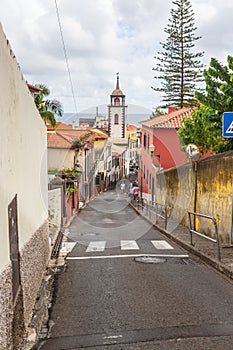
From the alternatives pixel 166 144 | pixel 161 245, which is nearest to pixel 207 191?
pixel 161 245

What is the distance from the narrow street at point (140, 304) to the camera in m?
4.50

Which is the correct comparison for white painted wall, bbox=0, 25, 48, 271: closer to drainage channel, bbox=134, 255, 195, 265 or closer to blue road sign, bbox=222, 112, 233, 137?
drainage channel, bbox=134, 255, 195, 265

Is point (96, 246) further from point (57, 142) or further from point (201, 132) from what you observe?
point (57, 142)

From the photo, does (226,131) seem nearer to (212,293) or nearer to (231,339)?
(212,293)

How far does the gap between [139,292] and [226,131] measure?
338cm

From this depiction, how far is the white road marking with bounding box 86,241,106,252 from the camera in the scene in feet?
34.4

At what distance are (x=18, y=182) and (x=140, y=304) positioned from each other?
8.54ft

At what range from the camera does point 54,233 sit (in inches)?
520

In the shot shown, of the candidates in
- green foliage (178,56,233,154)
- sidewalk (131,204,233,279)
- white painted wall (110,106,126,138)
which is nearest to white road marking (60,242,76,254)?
sidewalk (131,204,233,279)

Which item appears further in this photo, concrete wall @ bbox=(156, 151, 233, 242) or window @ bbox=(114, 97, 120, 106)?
window @ bbox=(114, 97, 120, 106)

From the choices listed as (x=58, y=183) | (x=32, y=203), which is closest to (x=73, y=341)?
(x=32, y=203)

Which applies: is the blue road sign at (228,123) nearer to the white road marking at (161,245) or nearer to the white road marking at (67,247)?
the white road marking at (161,245)

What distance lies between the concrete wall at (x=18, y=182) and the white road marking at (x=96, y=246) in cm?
371

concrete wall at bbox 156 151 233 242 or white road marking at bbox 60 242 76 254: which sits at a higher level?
concrete wall at bbox 156 151 233 242
